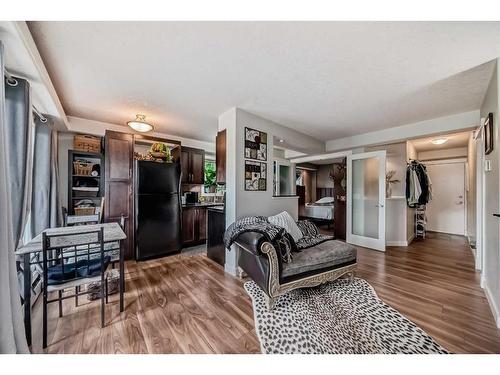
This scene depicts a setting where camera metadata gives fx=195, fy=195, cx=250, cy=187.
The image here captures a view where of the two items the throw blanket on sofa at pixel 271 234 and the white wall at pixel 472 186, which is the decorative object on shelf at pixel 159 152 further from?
the white wall at pixel 472 186

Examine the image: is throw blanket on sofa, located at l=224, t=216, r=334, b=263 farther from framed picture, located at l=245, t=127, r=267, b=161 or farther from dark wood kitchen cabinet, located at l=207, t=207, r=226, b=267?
framed picture, located at l=245, t=127, r=267, b=161

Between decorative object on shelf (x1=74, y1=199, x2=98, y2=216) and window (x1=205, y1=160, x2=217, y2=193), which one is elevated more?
window (x1=205, y1=160, x2=217, y2=193)

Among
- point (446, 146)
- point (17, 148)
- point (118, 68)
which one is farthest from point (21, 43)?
point (446, 146)

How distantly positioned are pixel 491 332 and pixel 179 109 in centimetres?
408

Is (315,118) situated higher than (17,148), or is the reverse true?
(315,118)

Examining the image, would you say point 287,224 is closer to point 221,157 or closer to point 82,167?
point 221,157

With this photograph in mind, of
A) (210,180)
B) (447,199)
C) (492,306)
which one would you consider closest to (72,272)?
(210,180)

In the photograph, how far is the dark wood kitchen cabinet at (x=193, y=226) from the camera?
13.2 ft

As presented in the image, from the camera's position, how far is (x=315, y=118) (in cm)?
326

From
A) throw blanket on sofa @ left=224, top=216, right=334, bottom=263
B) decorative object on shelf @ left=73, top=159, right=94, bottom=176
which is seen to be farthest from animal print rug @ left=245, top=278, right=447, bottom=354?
decorative object on shelf @ left=73, top=159, right=94, bottom=176

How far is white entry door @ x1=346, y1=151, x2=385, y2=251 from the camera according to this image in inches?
154

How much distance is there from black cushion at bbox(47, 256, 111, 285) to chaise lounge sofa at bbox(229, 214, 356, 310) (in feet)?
4.44

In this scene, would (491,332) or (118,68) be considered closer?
(491,332)

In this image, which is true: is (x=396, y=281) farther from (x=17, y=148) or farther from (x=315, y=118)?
(x=17, y=148)
